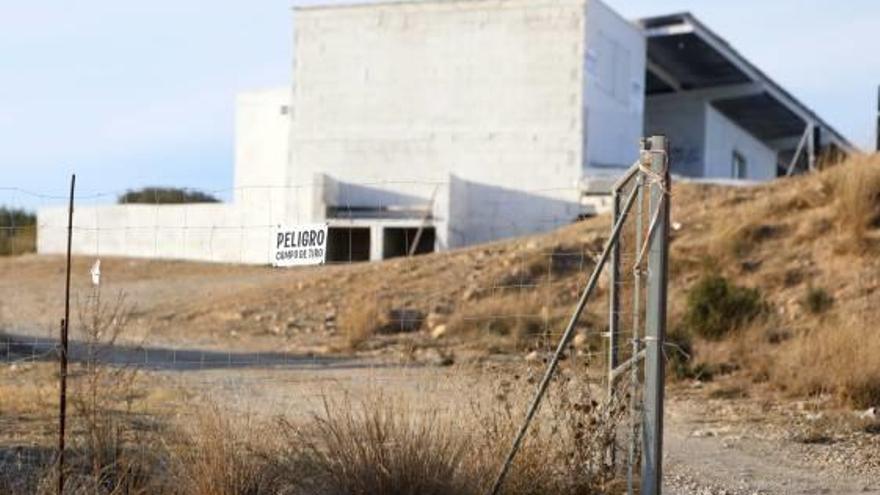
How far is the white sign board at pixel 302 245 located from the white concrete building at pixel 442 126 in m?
28.5

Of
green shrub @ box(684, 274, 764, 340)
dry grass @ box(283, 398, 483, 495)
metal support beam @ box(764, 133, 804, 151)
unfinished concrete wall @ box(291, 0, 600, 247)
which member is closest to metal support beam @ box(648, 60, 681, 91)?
unfinished concrete wall @ box(291, 0, 600, 247)

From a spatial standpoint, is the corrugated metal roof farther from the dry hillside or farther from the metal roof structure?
the dry hillside

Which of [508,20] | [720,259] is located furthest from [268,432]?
[508,20]

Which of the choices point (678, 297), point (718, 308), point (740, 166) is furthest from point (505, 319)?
point (740, 166)

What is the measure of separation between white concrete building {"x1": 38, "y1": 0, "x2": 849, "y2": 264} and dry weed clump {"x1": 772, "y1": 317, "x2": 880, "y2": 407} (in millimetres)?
19894

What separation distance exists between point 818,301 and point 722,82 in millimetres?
27339

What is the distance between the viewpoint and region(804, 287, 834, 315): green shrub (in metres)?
22.5

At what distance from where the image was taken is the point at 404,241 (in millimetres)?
40281

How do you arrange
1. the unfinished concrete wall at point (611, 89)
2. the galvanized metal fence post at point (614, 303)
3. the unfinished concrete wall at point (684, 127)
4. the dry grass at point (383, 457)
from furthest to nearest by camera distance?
the unfinished concrete wall at point (684, 127)
the unfinished concrete wall at point (611, 89)
the galvanized metal fence post at point (614, 303)
the dry grass at point (383, 457)

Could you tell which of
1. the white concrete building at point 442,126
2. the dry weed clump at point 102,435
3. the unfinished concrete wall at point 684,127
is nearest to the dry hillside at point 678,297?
the white concrete building at point 442,126

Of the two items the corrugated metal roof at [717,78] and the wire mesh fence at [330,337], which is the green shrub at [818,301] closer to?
the wire mesh fence at [330,337]

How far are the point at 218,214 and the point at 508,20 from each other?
10.1 meters

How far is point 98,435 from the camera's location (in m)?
8.86

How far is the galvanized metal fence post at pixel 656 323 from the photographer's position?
7.80 m
